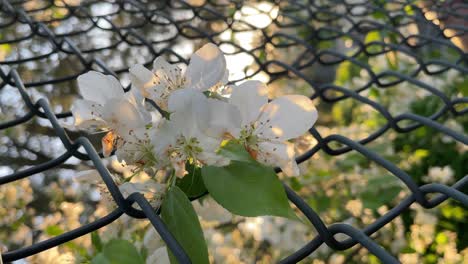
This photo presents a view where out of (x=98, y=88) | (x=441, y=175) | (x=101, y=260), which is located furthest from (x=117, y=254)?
(x=441, y=175)

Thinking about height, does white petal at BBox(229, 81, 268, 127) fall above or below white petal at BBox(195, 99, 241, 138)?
below

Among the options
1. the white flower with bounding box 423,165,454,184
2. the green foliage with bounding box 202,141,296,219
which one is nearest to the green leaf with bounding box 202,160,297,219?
the green foliage with bounding box 202,141,296,219

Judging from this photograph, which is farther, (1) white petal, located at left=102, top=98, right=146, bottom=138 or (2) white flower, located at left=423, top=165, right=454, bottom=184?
(2) white flower, located at left=423, top=165, right=454, bottom=184

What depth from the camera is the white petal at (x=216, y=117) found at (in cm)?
36

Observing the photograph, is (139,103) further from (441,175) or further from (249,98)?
(441,175)

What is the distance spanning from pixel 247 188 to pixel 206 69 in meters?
0.09


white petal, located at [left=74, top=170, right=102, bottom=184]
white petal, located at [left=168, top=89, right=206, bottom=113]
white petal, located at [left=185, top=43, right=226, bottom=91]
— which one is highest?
white petal, located at [left=168, top=89, right=206, bottom=113]

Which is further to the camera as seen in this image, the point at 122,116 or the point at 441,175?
the point at 441,175

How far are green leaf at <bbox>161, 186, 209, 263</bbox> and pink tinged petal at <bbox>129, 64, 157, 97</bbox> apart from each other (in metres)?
0.10

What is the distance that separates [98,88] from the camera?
0.40m

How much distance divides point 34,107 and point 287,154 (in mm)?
260

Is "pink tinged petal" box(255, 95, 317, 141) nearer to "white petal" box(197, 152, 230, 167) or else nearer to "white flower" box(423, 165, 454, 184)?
"white petal" box(197, 152, 230, 167)

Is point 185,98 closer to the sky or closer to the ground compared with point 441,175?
closer to the sky

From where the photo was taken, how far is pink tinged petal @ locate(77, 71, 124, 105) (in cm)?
40
